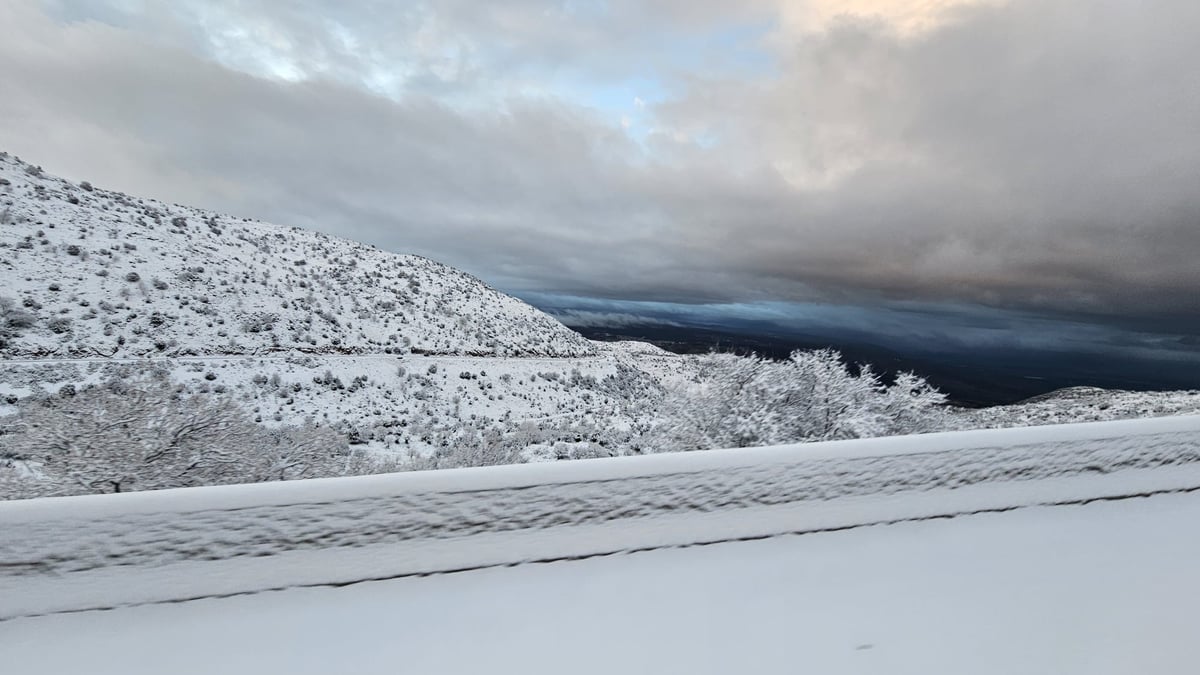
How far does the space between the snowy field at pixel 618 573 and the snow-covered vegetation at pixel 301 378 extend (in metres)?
10.9

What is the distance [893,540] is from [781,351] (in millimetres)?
13888

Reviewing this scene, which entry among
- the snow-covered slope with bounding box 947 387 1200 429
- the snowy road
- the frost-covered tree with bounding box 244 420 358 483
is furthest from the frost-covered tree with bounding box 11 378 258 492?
the snow-covered slope with bounding box 947 387 1200 429

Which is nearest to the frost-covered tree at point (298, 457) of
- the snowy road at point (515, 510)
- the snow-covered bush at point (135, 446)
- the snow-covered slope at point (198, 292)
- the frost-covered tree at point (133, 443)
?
the snow-covered bush at point (135, 446)

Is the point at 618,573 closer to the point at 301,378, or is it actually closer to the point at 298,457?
the point at 298,457

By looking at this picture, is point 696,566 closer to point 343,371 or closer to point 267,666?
point 267,666

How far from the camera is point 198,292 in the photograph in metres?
31.6

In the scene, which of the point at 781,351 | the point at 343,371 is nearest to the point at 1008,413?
the point at 781,351

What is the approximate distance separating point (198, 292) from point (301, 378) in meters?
12.7

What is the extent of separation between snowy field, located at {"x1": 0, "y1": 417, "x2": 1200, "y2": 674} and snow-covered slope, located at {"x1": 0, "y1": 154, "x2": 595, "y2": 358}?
3040cm

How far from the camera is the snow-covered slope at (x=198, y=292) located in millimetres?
25469

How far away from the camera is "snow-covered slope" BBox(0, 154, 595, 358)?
25.5 meters

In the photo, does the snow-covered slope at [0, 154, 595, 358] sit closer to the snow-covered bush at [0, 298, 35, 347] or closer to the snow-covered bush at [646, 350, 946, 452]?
the snow-covered bush at [0, 298, 35, 347]

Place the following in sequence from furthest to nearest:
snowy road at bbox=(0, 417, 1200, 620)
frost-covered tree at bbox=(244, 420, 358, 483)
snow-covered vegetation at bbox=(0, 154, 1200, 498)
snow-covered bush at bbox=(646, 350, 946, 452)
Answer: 1. snow-covered bush at bbox=(646, 350, 946, 452)
2. frost-covered tree at bbox=(244, 420, 358, 483)
3. snow-covered vegetation at bbox=(0, 154, 1200, 498)
4. snowy road at bbox=(0, 417, 1200, 620)

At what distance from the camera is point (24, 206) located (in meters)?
31.5
